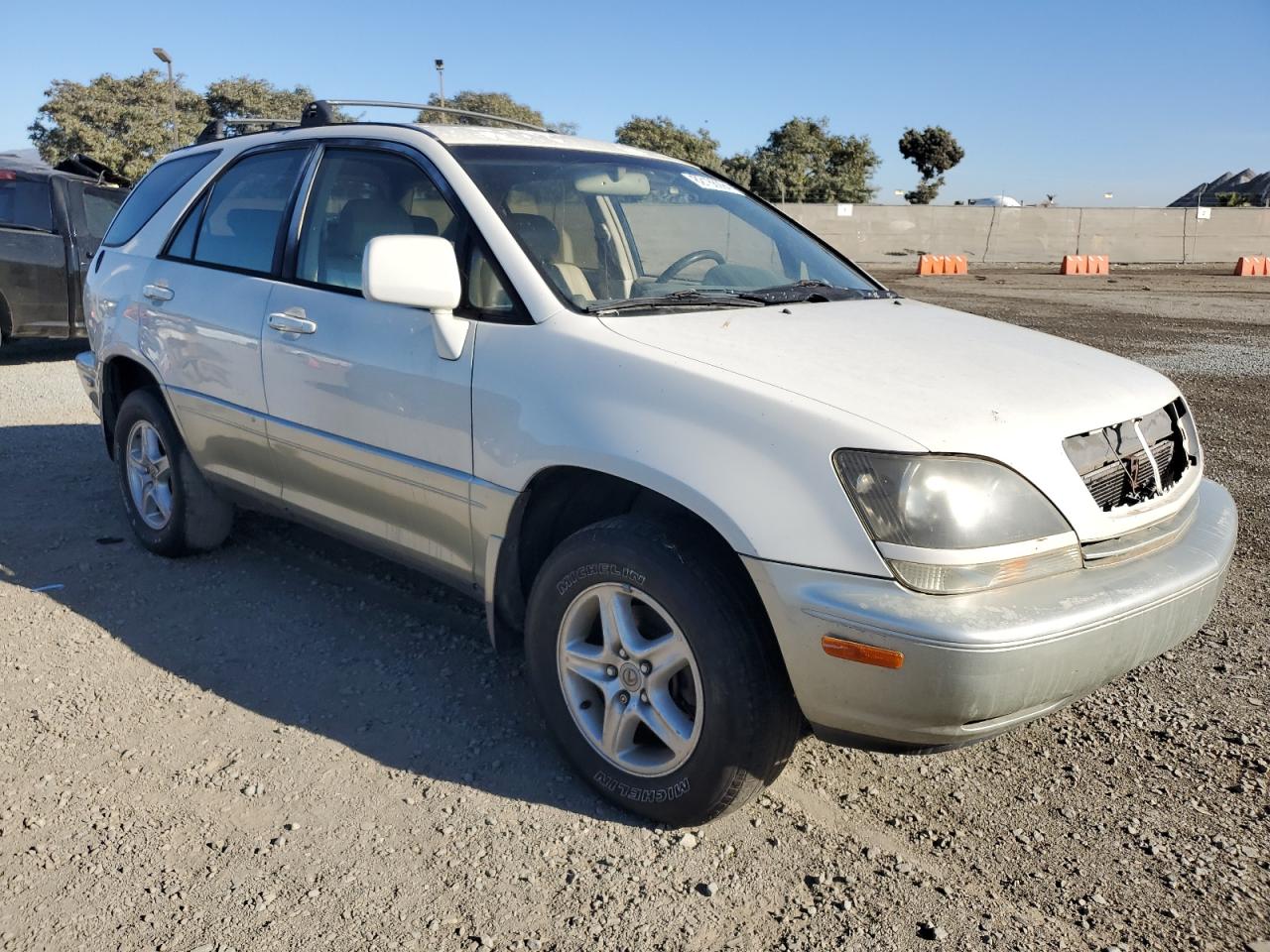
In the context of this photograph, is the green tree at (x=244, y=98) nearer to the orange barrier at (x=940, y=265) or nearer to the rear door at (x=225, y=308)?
the orange barrier at (x=940, y=265)

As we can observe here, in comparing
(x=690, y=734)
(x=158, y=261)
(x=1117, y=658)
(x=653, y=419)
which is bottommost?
(x=690, y=734)

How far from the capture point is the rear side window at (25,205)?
32.1ft

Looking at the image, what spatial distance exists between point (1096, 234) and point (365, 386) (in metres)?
32.7

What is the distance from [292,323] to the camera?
3.64 meters

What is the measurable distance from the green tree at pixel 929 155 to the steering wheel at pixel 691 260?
58.0 meters

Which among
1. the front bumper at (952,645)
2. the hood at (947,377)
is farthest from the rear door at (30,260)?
the front bumper at (952,645)

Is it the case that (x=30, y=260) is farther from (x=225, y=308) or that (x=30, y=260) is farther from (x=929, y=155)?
(x=929, y=155)

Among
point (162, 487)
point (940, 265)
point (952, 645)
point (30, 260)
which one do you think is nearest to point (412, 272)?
point (952, 645)

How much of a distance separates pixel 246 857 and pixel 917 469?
1.91 m

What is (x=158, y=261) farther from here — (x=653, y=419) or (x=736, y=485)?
(x=736, y=485)

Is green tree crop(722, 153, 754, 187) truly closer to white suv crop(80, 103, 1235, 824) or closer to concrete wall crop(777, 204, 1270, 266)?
concrete wall crop(777, 204, 1270, 266)

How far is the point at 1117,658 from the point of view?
8.12ft

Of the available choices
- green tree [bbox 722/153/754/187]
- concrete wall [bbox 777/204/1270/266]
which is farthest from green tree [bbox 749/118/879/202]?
concrete wall [bbox 777/204/1270/266]

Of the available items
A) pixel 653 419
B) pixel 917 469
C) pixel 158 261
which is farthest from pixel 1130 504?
pixel 158 261
